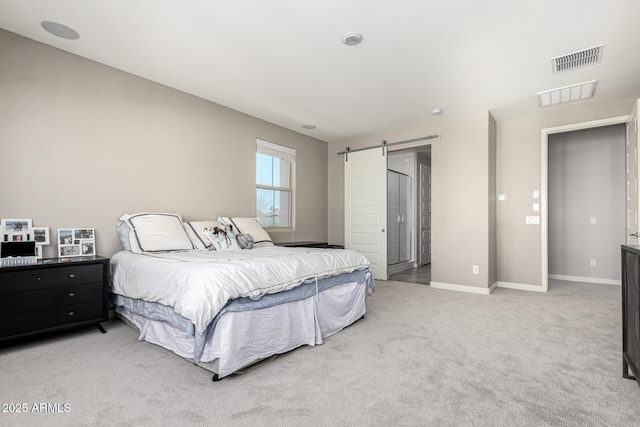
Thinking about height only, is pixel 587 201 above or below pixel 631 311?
above

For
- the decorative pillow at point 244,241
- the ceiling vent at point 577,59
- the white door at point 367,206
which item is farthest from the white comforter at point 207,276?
the ceiling vent at point 577,59

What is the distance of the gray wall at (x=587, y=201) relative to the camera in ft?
16.8

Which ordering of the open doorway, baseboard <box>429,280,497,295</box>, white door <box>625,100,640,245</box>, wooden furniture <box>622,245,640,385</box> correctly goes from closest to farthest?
wooden furniture <box>622,245,640,385</box> → white door <box>625,100,640,245</box> → baseboard <box>429,280,497,295</box> → the open doorway

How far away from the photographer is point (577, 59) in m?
3.04

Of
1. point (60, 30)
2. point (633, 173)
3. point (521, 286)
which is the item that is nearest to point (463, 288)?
point (521, 286)

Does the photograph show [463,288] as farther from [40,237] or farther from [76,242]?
[40,237]

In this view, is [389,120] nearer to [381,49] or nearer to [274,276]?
[381,49]

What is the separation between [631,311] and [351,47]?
2.75 m

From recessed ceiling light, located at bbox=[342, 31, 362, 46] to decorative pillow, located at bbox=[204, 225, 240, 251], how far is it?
89.7 inches

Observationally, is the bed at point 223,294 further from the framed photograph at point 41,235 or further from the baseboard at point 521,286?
the baseboard at point 521,286

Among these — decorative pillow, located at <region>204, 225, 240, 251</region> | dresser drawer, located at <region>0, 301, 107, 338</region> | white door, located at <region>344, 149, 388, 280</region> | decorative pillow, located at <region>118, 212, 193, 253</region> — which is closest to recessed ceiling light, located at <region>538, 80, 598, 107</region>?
white door, located at <region>344, 149, 388, 280</region>

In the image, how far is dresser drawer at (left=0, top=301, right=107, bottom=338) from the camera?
237cm

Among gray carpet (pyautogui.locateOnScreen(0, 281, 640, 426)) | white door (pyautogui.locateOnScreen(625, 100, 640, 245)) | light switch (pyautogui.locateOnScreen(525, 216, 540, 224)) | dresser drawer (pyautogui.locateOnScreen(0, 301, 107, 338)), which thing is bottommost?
gray carpet (pyautogui.locateOnScreen(0, 281, 640, 426))

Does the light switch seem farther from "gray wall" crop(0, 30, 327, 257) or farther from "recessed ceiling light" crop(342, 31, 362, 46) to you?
"gray wall" crop(0, 30, 327, 257)
